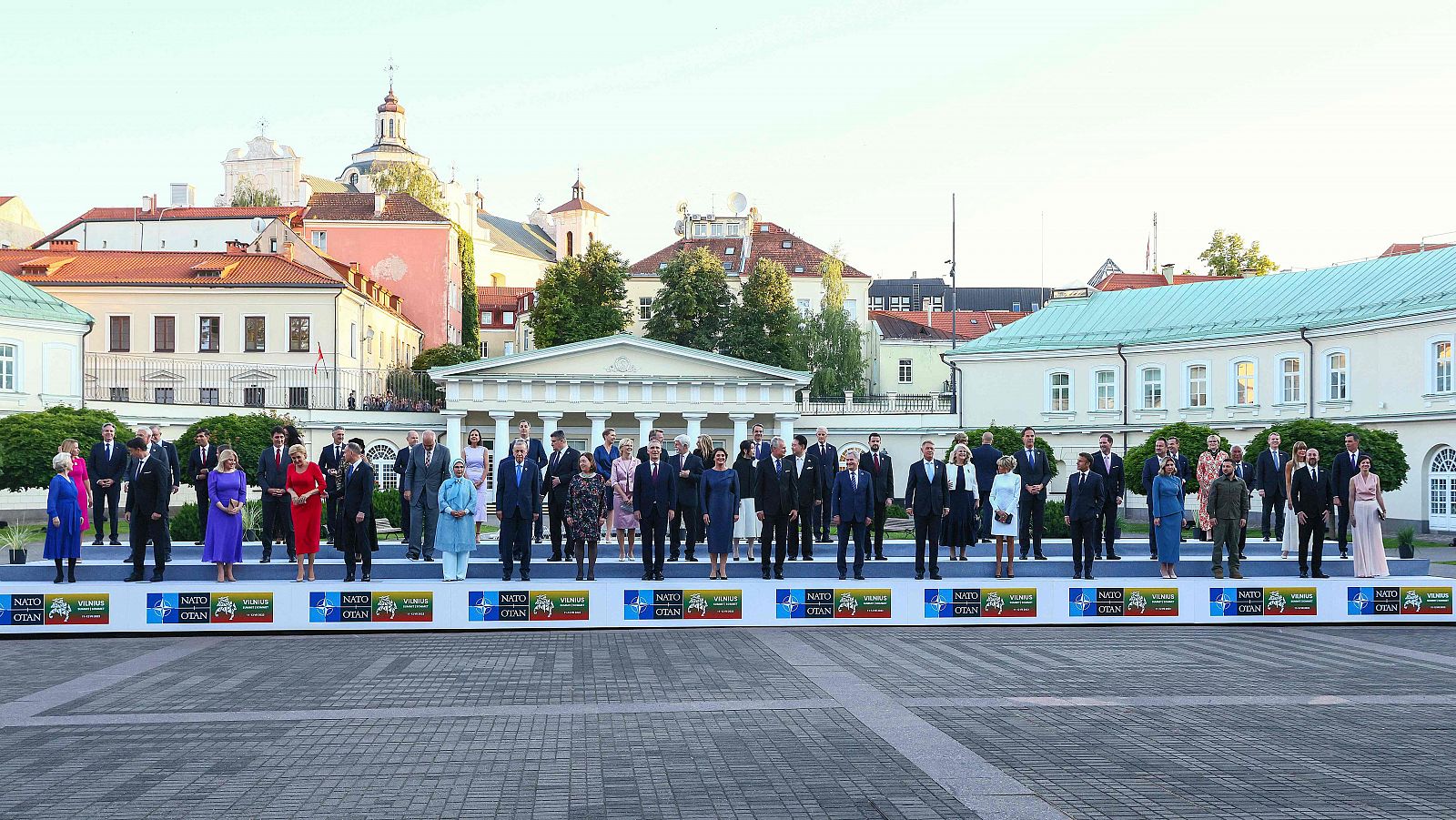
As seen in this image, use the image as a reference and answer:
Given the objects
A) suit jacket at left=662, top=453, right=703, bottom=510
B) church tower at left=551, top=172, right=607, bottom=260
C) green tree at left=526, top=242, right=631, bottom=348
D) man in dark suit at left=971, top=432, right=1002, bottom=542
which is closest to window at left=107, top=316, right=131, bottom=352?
green tree at left=526, top=242, right=631, bottom=348

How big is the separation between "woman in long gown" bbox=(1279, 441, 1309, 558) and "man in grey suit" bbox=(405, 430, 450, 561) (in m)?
12.3

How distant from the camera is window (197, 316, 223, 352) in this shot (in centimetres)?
6166

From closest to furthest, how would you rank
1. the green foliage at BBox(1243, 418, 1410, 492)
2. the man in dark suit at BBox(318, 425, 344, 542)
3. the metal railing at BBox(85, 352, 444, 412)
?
the man in dark suit at BBox(318, 425, 344, 542)
the green foliage at BBox(1243, 418, 1410, 492)
the metal railing at BBox(85, 352, 444, 412)

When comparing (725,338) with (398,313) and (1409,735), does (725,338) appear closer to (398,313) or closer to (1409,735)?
(398,313)

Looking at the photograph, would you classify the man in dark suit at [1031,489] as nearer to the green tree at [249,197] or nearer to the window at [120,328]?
the window at [120,328]

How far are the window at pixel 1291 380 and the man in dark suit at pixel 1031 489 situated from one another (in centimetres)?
2910

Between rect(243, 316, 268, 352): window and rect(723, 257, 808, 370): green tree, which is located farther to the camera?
rect(723, 257, 808, 370): green tree

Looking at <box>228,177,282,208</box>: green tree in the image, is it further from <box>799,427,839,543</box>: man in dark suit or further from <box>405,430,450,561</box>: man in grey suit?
<box>799,427,839,543</box>: man in dark suit

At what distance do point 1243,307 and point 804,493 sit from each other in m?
36.4

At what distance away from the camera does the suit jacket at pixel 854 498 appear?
18875 millimetres

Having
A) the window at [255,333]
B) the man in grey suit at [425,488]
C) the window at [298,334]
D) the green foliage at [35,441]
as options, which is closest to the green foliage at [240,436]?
the green foliage at [35,441]

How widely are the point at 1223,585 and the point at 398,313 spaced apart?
63.7 m

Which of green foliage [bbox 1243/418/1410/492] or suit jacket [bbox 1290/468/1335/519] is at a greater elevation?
green foliage [bbox 1243/418/1410/492]

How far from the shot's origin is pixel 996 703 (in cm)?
1154
